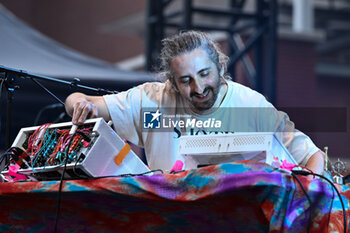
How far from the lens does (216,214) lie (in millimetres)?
1705

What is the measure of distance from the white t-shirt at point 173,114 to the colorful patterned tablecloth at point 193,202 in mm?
777

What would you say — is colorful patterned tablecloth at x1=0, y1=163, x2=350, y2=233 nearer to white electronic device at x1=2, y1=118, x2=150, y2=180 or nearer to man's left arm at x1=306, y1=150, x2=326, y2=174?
white electronic device at x1=2, y1=118, x2=150, y2=180

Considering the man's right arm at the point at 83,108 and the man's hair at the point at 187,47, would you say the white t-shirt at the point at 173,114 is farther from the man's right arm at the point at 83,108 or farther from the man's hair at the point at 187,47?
the man's hair at the point at 187,47

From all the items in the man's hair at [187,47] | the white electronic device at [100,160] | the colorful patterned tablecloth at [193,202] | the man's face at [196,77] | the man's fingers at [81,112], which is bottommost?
the colorful patterned tablecloth at [193,202]

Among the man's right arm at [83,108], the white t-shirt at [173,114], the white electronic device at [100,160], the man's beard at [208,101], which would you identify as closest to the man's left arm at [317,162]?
the white t-shirt at [173,114]

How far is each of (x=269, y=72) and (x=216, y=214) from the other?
13.4 ft

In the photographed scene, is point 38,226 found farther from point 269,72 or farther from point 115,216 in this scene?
point 269,72

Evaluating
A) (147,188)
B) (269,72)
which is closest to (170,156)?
(147,188)

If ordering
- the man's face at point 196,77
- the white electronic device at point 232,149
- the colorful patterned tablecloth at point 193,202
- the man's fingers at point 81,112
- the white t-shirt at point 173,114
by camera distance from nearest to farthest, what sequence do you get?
the colorful patterned tablecloth at point 193,202 → the white electronic device at point 232,149 → the man's fingers at point 81,112 → the man's face at point 196,77 → the white t-shirt at point 173,114

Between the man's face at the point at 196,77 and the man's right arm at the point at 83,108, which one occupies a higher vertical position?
the man's face at the point at 196,77

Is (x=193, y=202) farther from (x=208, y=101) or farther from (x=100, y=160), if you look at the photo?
(x=208, y=101)

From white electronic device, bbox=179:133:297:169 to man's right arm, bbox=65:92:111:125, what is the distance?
1.35 ft

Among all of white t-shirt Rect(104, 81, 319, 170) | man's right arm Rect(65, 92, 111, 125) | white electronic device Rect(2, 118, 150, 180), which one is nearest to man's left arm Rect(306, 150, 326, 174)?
white t-shirt Rect(104, 81, 319, 170)

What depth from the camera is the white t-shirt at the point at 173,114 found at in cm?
262
